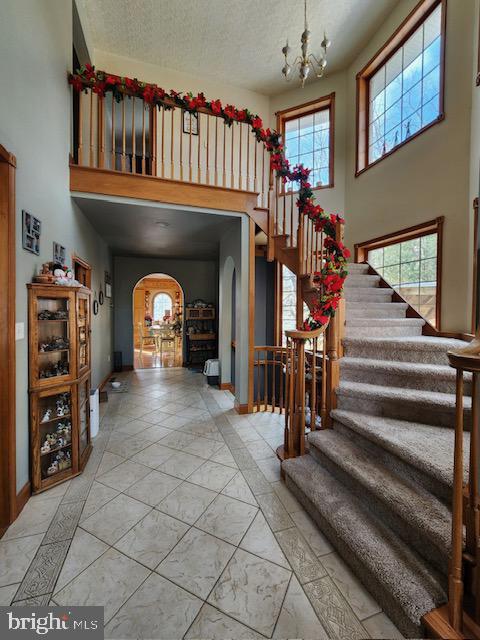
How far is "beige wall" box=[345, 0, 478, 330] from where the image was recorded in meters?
2.82

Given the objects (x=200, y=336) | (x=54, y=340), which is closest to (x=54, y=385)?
(x=54, y=340)

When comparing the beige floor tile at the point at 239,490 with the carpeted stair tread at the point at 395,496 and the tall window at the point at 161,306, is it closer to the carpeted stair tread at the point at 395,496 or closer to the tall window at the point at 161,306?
the carpeted stair tread at the point at 395,496

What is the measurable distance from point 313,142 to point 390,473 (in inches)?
220

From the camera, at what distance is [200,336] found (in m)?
6.64

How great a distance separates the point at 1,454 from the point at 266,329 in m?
4.69

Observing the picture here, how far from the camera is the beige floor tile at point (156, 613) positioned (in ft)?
3.68

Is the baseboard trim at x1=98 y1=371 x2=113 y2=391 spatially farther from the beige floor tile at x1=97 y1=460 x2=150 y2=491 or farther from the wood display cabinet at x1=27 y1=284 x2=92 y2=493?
the beige floor tile at x1=97 y1=460 x2=150 y2=491

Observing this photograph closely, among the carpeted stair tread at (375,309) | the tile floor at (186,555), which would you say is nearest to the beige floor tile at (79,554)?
the tile floor at (186,555)

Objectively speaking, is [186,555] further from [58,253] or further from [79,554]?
[58,253]

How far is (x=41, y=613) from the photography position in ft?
3.88

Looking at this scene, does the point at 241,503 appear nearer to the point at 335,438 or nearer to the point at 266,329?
the point at 335,438

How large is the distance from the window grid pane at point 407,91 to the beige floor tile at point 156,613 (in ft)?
15.8

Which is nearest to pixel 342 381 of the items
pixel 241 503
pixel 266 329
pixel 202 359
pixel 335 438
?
pixel 335 438

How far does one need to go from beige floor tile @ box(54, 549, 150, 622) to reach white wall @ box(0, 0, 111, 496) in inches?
34.7
